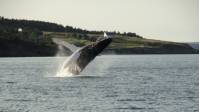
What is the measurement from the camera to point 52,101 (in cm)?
5438

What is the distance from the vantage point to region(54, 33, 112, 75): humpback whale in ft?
213

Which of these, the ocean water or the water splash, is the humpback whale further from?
the ocean water

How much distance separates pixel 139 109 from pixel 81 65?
22248mm

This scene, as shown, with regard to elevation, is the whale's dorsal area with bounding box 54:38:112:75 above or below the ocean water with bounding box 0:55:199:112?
above

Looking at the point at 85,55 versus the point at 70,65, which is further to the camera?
the point at 70,65

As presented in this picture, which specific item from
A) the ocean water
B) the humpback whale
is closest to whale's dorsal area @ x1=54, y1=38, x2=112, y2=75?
the humpback whale

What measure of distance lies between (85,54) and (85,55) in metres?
0.11

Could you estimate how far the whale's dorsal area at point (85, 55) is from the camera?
65262 mm

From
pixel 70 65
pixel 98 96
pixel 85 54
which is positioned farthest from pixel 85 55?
pixel 98 96

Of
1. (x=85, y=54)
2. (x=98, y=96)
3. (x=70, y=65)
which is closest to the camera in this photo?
(x=98, y=96)

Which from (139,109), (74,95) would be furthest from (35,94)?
(139,109)

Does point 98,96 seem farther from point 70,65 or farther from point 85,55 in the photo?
point 70,65

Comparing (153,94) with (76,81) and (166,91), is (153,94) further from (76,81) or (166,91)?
(76,81)

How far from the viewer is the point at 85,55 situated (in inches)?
2692
